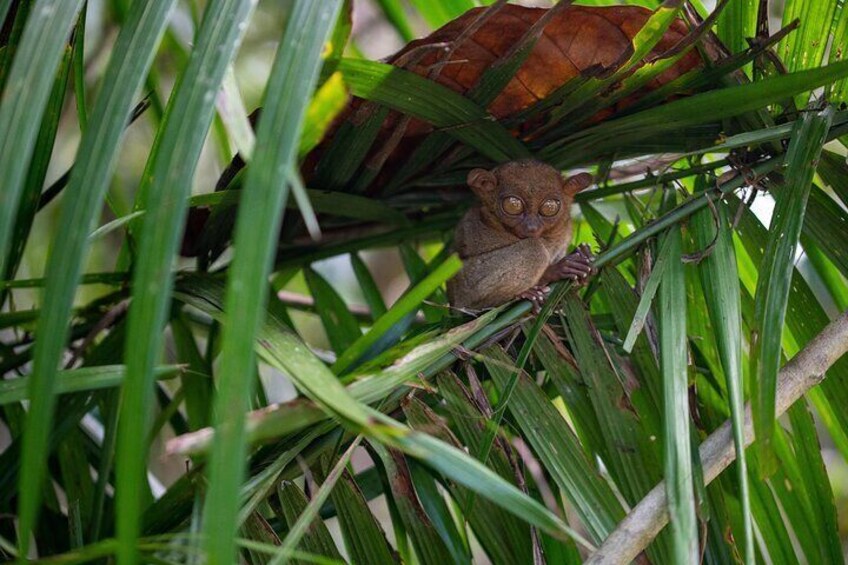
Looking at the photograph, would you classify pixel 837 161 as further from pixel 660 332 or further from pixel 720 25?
pixel 660 332

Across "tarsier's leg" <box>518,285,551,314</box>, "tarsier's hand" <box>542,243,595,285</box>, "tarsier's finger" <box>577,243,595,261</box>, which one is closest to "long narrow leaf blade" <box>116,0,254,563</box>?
"tarsier's leg" <box>518,285,551,314</box>

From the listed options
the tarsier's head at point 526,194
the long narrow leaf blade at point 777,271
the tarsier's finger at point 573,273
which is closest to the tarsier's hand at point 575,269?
the tarsier's finger at point 573,273

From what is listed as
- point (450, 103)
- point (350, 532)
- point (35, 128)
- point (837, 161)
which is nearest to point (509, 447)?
point (350, 532)

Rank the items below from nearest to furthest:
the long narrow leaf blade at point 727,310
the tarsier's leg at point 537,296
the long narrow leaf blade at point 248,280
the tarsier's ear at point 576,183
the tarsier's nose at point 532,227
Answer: the long narrow leaf blade at point 248,280
the long narrow leaf blade at point 727,310
the tarsier's leg at point 537,296
the tarsier's ear at point 576,183
the tarsier's nose at point 532,227

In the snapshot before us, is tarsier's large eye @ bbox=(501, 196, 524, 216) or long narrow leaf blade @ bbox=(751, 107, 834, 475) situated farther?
tarsier's large eye @ bbox=(501, 196, 524, 216)

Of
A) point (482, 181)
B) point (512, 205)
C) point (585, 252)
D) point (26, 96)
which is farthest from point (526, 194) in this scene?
point (26, 96)

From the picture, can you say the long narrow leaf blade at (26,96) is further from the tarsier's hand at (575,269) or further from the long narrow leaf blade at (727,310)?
the tarsier's hand at (575,269)

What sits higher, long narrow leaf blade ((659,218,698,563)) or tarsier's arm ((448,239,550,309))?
tarsier's arm ((448,239,550,309))

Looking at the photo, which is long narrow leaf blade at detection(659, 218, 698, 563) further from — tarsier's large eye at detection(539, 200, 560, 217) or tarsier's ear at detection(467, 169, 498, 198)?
tarsier's large eye at detection(539, 200, 560, 217)
